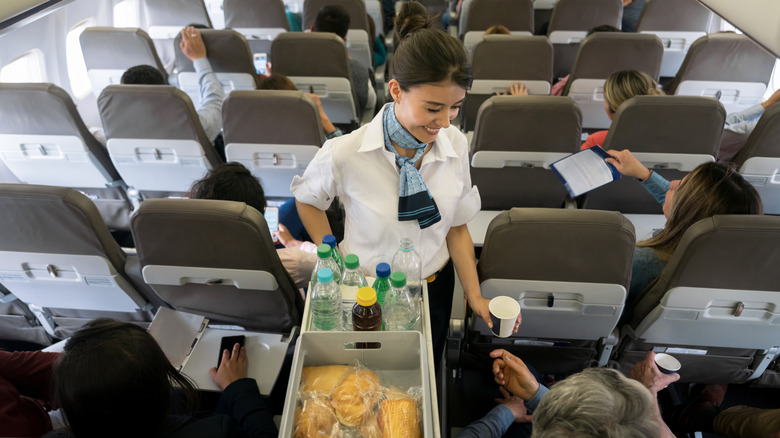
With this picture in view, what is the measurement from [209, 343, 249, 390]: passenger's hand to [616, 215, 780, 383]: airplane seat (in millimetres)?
1711

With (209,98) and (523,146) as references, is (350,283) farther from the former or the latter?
(209,98)

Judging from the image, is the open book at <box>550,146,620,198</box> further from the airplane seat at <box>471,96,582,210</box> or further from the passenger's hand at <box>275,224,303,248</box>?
the passenger's hand at <box>275,224,303,248</box>

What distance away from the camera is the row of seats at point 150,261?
1731 mm

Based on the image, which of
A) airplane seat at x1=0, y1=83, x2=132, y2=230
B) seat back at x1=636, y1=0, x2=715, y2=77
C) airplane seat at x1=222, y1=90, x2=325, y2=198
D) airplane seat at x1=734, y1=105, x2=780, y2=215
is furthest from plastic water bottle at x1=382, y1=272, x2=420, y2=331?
seat back at x1=636, y1=0, x2=715, y2=77

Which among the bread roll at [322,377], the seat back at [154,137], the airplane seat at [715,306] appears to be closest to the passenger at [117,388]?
the bread roll at [322,377]

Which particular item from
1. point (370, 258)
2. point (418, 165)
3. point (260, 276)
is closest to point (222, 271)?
point (260, 276)

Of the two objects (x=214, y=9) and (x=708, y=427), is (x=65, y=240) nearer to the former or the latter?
(x=708, y=427)

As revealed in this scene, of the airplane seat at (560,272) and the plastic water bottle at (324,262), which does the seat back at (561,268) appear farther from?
the plastic water bottle at (324,262)

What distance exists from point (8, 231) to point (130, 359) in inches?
47.7

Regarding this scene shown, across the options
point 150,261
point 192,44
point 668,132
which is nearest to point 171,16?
point 192,44

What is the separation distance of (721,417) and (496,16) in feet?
14.4

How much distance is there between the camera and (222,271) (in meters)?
1.87

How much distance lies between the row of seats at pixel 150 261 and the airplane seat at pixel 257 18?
11.2 ft

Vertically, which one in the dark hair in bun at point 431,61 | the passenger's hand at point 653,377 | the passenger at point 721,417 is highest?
the dark hair in bun at point 431,61
